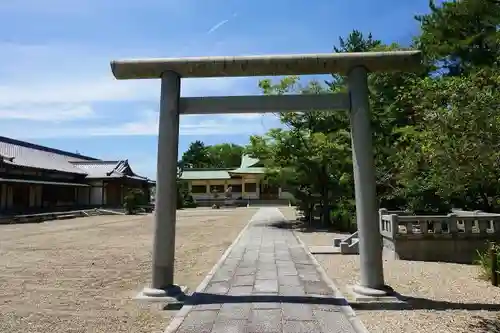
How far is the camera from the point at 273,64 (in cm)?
657

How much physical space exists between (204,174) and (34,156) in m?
26.3

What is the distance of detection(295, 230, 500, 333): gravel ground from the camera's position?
5230 mm

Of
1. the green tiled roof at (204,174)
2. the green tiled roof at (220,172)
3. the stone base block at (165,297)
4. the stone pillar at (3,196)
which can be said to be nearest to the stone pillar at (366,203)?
the stone base block at (165,297)

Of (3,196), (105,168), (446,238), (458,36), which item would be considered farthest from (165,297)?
(105,168)

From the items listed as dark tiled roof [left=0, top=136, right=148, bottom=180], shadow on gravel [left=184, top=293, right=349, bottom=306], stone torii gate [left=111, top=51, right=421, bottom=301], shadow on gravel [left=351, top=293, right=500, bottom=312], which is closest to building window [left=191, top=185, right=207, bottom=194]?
dark tiled roof [left=0, top=136, right=148, bottom=180]

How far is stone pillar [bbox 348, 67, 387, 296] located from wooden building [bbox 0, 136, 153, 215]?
92.1ft

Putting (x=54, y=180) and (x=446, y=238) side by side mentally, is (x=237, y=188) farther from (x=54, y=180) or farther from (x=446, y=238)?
(x=446, y=238)

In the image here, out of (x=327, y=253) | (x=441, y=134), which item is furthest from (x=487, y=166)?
(x=327, y=253)

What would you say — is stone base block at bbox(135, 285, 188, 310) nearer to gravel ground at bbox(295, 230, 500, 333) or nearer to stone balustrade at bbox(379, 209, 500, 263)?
gravel ground at bbox(295, 230, 500, 333)

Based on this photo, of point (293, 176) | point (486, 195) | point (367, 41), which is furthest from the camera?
point (367, 41)

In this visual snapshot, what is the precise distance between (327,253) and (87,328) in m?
8.03

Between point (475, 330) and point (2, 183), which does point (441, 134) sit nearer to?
point (475, 330)

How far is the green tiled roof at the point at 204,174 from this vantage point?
58.7 metres

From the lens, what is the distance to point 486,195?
13.5 metres
